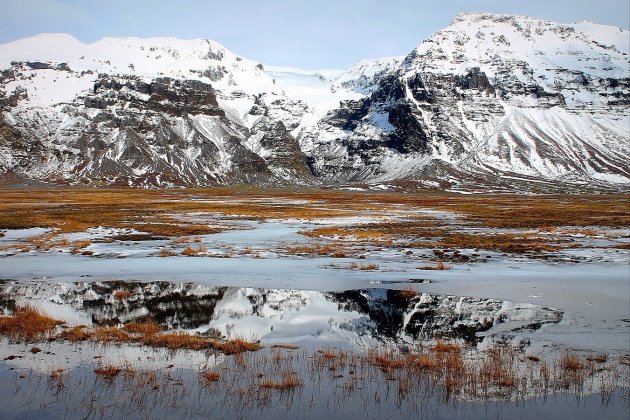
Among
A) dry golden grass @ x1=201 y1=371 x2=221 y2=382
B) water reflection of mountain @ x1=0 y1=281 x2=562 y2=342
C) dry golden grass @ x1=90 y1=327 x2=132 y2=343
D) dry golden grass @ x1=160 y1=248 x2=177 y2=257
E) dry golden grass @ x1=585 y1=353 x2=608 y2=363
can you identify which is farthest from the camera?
dry golden grass @ x1=160 y1=248 x2=177 y2=257

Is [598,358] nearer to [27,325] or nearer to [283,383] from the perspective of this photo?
[283,383]

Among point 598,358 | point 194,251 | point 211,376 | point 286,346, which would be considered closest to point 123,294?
point 286,346

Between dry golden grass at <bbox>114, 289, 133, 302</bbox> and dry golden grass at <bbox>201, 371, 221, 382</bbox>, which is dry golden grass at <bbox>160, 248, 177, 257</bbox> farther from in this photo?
dry golden grass at <bbox>201, 371, 221, 382</bbox>

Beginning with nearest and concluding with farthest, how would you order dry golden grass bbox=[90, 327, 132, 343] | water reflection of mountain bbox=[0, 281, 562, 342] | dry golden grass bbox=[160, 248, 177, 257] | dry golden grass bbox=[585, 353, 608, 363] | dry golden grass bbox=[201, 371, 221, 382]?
dry golden grass bbox=[201, 371, 221, 382] < dry golden grass bbox=[585, 353, 608, 363] < dry golden grass bbox=[90, 327, 132, 343] < water reflection of mountain bbox=[0, 281, 562, 342] < dry golden grass bbox=[160, 248, 177, 257]

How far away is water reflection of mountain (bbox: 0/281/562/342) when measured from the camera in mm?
19703

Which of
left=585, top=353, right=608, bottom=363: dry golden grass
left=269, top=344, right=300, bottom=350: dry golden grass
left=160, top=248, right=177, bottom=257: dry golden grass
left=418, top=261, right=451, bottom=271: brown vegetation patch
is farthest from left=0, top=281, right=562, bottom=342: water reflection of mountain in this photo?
left=160, top=248, right=177, bottom=257: dry golden grass

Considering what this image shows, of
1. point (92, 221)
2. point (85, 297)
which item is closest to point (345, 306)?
point (85, 297)

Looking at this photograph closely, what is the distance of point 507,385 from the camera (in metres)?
14.1

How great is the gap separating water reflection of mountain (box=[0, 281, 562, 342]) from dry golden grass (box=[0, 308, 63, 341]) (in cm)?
168

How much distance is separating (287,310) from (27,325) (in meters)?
9.71

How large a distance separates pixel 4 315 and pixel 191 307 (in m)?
7.04

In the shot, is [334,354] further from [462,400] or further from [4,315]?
[4,315]

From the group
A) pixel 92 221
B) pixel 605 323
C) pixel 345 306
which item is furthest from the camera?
pixel 92 221

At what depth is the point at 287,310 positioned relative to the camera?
2273 centimetres
